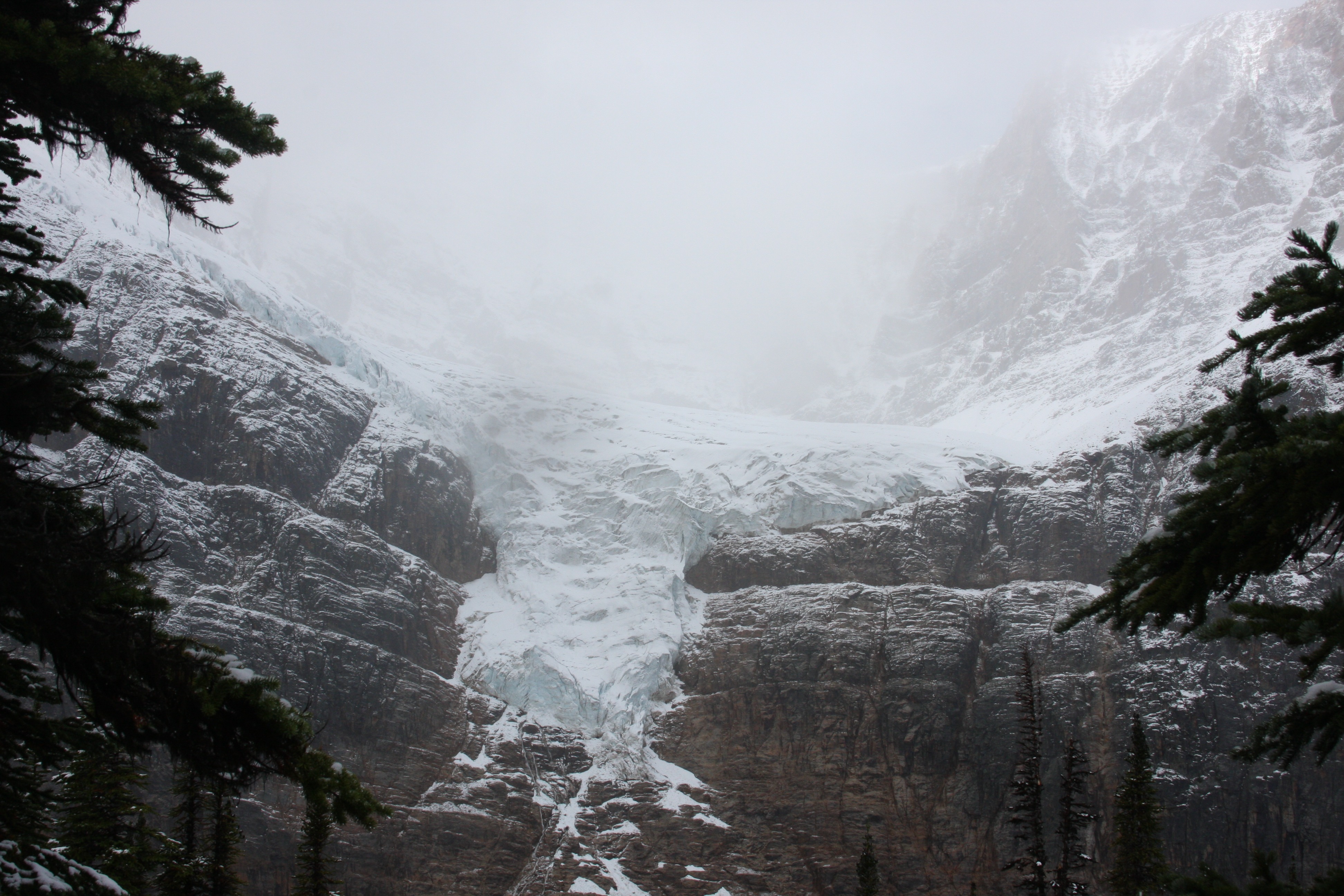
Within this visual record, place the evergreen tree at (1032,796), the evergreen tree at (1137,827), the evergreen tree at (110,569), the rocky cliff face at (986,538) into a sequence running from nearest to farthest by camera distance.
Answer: the evergreen tree at (110,569)
the evergreen tree at (1032,796)
the evergreen tree at (1137,827)
the rocky cliff face at (986,538)

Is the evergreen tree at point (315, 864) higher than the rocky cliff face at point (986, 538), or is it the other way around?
the rocky cliff face at point (986, 538)

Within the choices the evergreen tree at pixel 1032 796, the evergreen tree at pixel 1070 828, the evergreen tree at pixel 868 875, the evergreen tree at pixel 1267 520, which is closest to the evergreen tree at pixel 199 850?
the evergreen tree at pixel 1032 796

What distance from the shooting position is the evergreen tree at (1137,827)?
144ft

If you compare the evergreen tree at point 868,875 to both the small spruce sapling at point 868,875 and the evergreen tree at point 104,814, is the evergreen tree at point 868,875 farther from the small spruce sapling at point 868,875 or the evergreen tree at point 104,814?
the evergreen tree at point 104,814

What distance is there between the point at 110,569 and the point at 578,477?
5651 inches

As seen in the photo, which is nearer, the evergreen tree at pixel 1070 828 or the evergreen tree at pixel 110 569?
the evergreen tree at pixel 110 569

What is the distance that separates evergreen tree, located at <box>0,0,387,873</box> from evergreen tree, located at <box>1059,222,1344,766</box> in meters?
5.72

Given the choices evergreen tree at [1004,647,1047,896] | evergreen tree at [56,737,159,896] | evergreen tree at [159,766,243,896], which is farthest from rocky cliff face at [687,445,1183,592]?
evergreen tree at [56,737,159,896]

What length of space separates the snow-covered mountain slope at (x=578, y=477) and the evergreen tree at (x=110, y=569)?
4240 inches

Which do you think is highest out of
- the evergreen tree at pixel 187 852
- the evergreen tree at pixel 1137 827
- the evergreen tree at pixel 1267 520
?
the evergreen tree at pixel 1137 827

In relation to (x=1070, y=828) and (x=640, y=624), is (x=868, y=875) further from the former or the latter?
(x=640, y=624)

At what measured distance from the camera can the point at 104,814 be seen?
33.9 meters

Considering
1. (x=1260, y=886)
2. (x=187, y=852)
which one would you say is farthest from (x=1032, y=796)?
(x=1260, y=886)

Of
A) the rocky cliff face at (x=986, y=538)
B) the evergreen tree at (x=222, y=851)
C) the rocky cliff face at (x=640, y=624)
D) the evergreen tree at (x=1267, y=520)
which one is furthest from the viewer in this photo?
the rocky cliff face at (x=986, y=538)
